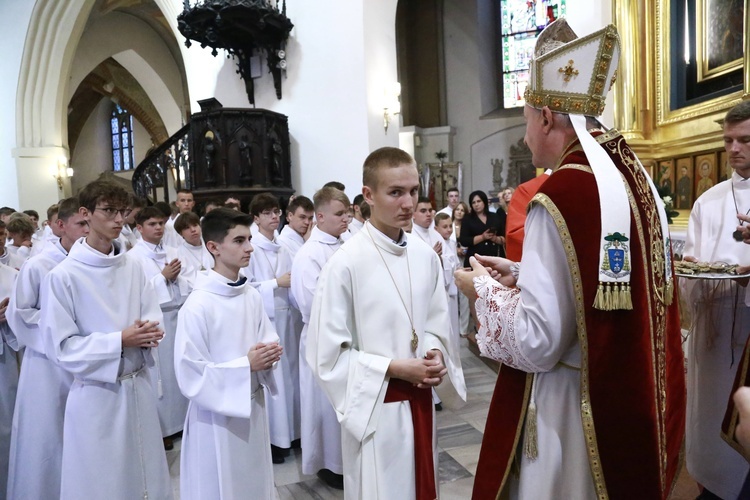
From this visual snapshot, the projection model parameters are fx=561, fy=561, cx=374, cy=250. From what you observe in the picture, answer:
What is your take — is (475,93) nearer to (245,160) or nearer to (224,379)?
(245,160)

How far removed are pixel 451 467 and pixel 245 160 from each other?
5810 mm

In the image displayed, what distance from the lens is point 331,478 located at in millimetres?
3682

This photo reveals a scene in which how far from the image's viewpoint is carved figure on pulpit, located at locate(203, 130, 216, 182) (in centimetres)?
823

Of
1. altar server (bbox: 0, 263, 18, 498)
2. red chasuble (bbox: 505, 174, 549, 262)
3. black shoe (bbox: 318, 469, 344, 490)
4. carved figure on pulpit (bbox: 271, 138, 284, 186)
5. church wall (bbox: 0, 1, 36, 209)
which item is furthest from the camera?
church wall (bbox: 0, 1, 36, 209)

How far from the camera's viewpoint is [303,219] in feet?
16.3

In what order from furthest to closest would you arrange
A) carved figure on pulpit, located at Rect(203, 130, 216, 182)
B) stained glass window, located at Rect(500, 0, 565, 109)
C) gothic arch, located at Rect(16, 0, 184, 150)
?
stained glass window, located at Rect(500, 0, 565, 109) → gothic arch, located at Rect(16, 0, 184, 150) → carved figure on pulpit, located at Rect(203, 130, 216, 182)

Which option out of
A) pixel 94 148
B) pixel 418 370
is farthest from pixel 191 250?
pixel 94 148

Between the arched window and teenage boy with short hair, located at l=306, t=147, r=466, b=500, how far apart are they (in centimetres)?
2374

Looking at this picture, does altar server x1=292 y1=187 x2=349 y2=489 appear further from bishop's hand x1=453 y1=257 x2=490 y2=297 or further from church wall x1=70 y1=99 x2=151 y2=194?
church wall x1=70 y1=99 x2=151 y2=194

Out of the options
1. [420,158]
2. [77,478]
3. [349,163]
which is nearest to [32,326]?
[77,478]

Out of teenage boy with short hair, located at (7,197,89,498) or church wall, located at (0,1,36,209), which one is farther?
church wall, located at (0,1,36,209)

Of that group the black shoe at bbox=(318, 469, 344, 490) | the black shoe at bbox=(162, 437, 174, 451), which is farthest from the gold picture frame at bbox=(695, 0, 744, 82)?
the black shoe at bbox=(162, 437, 174, 451)

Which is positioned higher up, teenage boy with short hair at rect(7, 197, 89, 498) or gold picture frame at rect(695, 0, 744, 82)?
gold picture frame at rect(695, 0, 744, 82)

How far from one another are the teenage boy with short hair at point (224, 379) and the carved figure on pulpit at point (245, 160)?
5.68 m
